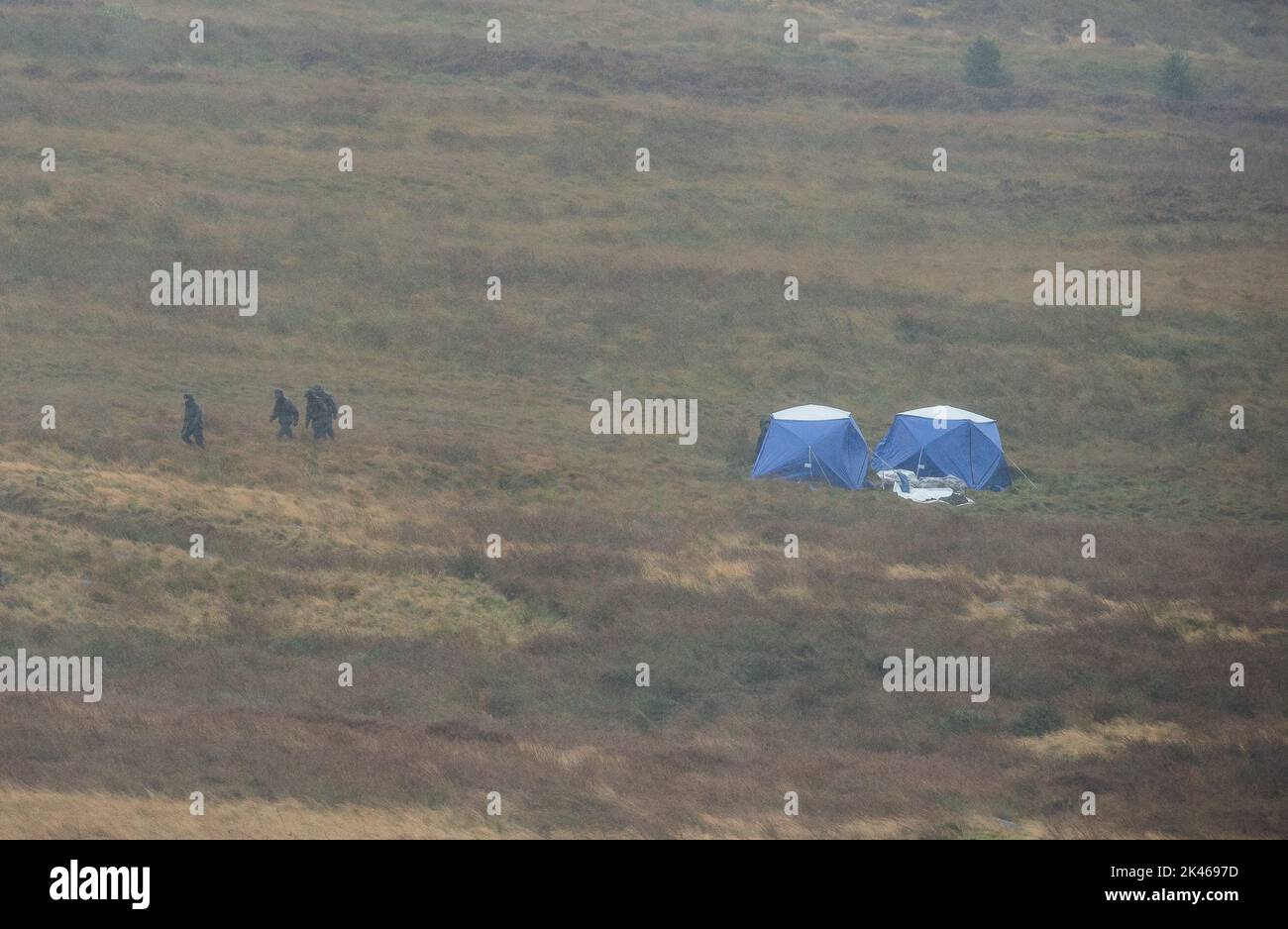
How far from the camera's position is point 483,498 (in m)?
27.0

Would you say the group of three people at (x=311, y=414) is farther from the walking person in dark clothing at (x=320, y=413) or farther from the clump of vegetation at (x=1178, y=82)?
the clump of vegetation at (x=1178, y=82)

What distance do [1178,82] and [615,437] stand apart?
1690 inches

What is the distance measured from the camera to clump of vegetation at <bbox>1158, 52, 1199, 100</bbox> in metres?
61.5

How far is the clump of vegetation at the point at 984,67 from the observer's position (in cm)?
5962

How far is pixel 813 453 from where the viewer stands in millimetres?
29594

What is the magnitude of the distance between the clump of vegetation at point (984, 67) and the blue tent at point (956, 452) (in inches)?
1344

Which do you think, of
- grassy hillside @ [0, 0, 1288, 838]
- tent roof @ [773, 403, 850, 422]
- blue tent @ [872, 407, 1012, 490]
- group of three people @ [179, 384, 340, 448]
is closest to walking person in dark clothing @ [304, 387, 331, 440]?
group of three people @ [179, 384, 340, 448]

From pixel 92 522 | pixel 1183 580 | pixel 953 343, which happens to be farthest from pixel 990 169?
pixel 92 522

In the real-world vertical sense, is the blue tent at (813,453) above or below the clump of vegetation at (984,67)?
below

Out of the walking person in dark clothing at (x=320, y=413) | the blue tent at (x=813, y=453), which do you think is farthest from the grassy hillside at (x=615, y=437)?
the blue tent at (x=813, y=453)

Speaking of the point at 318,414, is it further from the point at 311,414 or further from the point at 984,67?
the point at 984,67

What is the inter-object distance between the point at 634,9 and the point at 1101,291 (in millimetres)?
34310

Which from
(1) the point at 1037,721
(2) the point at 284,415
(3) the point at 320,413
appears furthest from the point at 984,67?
(1) the point at 1037,721

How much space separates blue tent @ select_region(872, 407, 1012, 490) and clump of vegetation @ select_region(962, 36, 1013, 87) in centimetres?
3414
